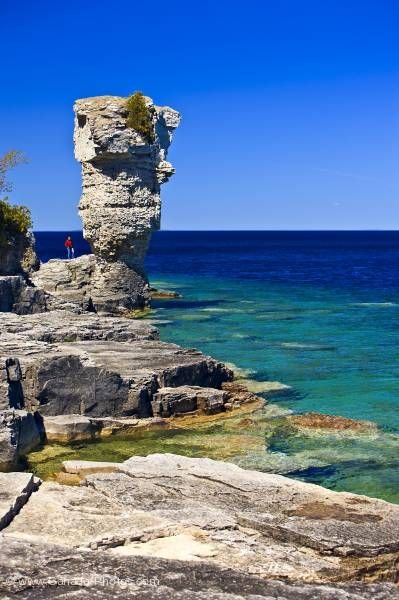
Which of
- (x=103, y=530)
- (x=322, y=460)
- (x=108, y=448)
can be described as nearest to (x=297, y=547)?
(x=103, y=530)

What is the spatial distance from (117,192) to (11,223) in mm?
5432

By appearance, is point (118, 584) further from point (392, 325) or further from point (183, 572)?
point (392, 325)

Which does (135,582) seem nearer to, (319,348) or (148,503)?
(148,503)

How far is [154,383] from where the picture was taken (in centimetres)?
1912

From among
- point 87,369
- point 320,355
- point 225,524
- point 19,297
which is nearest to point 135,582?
point 225,524

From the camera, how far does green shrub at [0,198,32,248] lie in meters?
36.8

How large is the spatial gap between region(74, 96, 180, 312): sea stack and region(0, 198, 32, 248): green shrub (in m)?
3.28

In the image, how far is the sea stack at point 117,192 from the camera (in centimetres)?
3791

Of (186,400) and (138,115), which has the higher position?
(138,115)

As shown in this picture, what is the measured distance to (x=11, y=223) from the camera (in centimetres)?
3784

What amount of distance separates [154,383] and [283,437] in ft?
11.6

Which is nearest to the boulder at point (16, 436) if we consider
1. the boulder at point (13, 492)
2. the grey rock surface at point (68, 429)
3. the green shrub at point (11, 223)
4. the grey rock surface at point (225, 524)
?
the grey rock surface at point (68, 429)

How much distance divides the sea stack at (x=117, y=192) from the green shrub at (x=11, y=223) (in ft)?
10.7

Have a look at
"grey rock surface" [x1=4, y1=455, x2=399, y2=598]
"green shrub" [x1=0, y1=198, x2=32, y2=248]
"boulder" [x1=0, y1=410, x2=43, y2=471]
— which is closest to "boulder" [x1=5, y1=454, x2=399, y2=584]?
"grey rock surface" [x1=4, y1=455, x2=399, y2=598]
